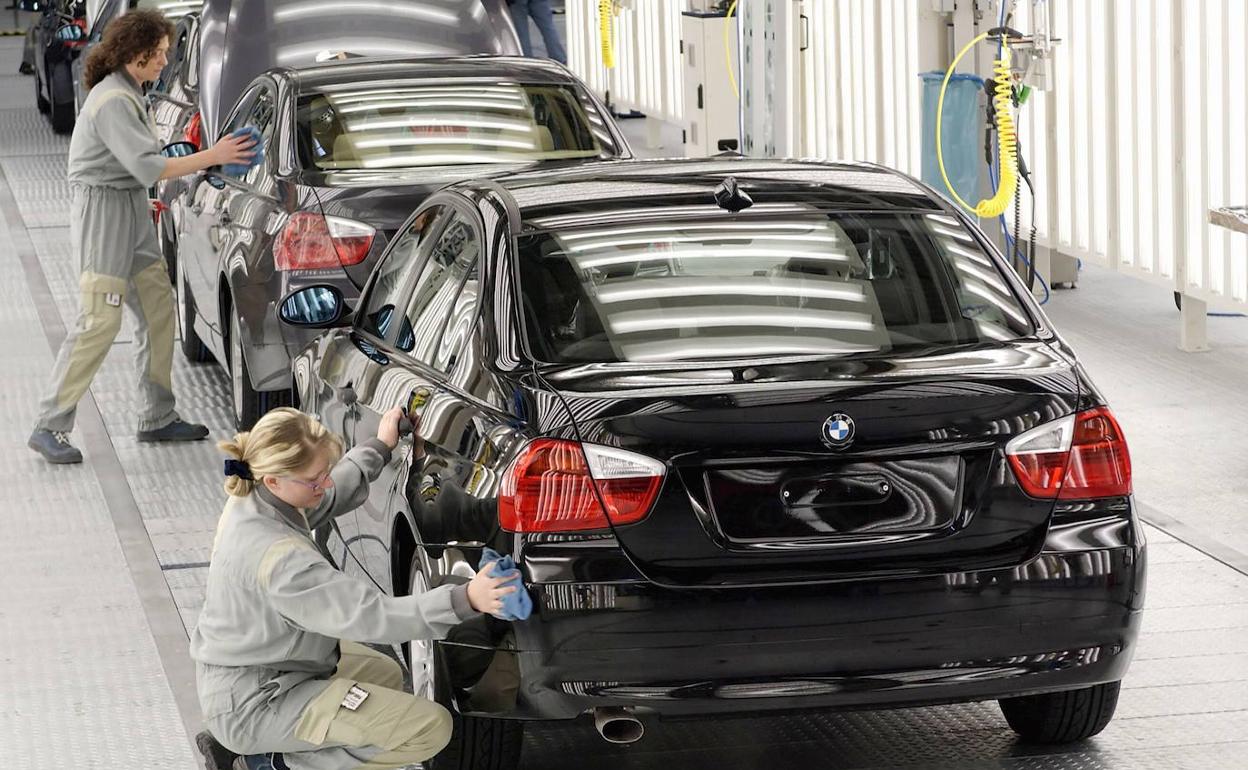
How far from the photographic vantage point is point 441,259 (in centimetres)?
530

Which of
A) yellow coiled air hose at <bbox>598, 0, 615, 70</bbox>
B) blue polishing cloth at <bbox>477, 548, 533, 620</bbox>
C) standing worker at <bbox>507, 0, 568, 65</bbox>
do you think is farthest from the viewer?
standing worker at <bbox>507, 0, 568, 65</bbox>

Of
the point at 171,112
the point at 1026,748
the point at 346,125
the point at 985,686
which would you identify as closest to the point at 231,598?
the point at 985,686

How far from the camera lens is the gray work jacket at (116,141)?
812 centimetres

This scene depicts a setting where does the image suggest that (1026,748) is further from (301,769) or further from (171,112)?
(171,112)

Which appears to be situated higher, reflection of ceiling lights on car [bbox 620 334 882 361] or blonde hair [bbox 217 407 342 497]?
reflection of ceiling lights on car [bbox 620 334 882 361]

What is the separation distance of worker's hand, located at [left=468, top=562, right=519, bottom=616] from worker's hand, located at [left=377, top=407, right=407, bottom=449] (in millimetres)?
896

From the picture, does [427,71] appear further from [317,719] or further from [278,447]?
[317,719]

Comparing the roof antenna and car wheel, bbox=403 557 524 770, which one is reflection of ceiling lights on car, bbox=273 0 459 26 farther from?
car wheel, bbox=403 557 524 770

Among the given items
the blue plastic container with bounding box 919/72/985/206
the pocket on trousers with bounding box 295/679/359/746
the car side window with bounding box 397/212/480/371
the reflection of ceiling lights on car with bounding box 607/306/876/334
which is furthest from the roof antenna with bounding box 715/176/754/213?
the blue plastic container with bounding box 919/72/985/206

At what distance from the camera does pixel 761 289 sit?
15.6 ft

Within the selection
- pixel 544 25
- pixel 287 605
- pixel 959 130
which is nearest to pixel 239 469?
pixel 287 605

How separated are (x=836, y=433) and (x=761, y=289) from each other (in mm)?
663

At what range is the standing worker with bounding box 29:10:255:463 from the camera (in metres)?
8.16

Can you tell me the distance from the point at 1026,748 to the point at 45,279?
31.1 ft
